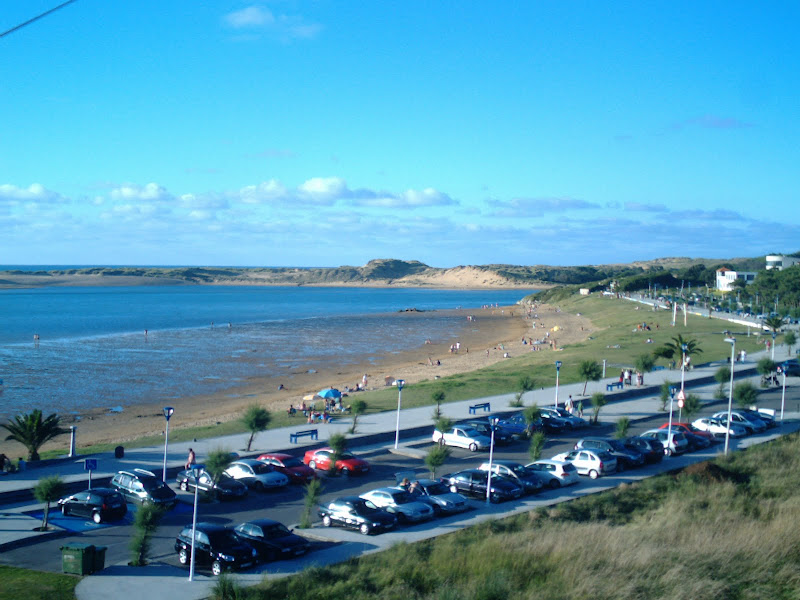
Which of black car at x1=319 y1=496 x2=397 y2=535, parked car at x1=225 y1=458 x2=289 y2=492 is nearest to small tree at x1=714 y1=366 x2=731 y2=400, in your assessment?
parked car at x1=225 y1=458 x2=289 y2=492

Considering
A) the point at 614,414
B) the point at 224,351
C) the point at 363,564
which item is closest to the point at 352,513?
the point at 363,564

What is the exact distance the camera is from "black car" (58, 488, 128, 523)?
53.0ft

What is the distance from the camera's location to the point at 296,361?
57.7 m

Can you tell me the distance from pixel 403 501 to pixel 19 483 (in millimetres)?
10375

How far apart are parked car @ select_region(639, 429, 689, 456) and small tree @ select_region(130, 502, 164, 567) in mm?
16601

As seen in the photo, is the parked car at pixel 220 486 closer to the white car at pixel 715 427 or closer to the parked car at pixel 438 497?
the parked car at pixel 438 497

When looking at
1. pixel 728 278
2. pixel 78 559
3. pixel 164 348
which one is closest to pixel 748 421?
pixel 78 559

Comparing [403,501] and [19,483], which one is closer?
[403,501]

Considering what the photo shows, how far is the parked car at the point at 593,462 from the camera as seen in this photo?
2067cm

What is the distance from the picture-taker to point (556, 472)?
65.5 ft

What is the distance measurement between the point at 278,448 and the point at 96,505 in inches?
320

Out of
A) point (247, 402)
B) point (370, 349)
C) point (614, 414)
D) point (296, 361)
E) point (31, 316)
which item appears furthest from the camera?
point (31, 316)

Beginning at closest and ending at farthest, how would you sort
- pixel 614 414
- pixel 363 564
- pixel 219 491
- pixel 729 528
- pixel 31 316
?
pixel 363 564
pixel 729 528
pixel 219 491
pixel 614 414
pixel 31 316

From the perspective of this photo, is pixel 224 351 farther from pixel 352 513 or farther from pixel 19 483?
pixel 352 513
